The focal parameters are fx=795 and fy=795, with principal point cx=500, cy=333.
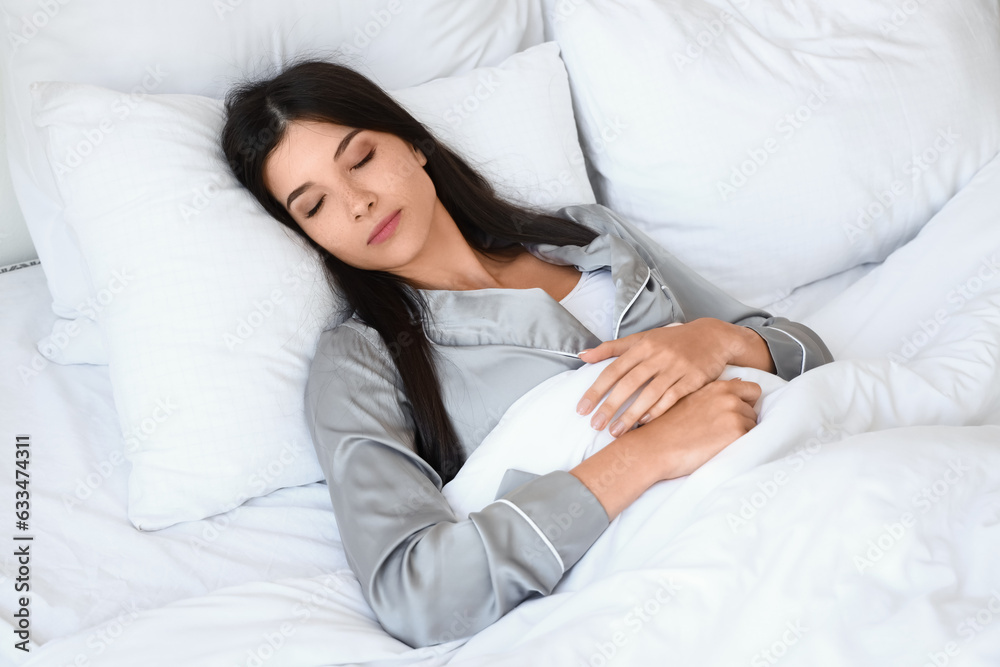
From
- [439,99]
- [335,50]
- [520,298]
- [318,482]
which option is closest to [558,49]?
[439,99]

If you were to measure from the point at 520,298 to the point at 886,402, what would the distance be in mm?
544

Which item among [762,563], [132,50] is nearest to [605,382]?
[762,563]

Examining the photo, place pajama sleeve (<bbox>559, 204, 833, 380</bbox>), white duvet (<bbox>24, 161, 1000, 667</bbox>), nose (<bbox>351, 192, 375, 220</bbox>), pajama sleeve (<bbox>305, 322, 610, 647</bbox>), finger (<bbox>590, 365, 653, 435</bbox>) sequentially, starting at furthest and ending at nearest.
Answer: pajama sleeve (<bbox>559, 204, 833, 380</bbox>), nose (<bbox>351, 192, 375, 220</bbox>), finger (<bbox>590, 365, 653, 435</bbox>), pajama sleeve (<bbox>305, 322, 610, 647</bbox>), white duvet (<bbox>24, 161, 1000, 667</bbox>)

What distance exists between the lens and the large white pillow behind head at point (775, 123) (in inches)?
60.7

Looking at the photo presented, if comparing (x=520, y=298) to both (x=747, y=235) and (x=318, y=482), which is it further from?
(x=747, y=235)

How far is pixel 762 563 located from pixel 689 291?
2.42ft

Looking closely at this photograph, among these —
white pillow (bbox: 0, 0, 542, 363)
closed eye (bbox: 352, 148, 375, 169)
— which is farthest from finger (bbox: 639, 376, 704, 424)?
white pillow (bbox: 0, 0, 542, 363)

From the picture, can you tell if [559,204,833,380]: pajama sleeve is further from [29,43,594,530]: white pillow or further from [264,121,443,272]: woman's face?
[29,43,594,530]: white pillow

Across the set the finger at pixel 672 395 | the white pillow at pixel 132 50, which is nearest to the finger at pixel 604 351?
the finger at pixel 672 395

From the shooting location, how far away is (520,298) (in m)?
1.25

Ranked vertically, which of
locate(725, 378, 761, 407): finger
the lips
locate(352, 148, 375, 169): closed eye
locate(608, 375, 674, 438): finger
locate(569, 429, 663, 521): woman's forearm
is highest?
locate(352, 148, 375, 169): closed eye

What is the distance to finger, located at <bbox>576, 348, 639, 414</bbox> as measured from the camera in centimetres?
108

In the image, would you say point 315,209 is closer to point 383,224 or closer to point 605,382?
point 383,224

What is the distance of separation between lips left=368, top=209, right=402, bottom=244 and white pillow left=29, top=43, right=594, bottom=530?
0.36 feet
